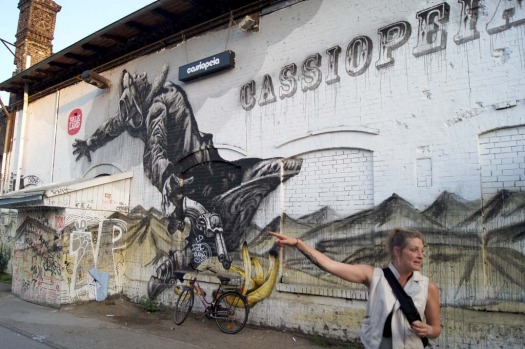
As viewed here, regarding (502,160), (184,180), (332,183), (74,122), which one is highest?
(74,122)

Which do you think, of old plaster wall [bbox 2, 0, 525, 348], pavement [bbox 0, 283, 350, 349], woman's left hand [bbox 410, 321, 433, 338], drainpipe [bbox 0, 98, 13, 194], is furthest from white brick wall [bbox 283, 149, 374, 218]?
drainpipe [bbox 0, 98, 13, 194]

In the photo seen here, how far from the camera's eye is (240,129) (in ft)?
27.7

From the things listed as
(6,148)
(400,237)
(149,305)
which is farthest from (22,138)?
(400,237)

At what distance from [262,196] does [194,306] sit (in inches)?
110

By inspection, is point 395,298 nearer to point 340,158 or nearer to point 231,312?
point 340,158

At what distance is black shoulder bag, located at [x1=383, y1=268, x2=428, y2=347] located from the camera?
8.16 ft

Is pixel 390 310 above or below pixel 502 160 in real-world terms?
below

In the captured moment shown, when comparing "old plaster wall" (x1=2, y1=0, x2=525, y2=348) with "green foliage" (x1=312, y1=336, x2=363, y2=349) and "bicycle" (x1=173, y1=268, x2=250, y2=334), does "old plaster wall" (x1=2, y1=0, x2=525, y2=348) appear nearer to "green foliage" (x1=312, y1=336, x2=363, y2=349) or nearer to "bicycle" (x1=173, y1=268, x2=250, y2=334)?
"green foliage" (x1=312, y1=336, x2=363, y2=349)

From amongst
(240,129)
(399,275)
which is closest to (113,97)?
(240,129)

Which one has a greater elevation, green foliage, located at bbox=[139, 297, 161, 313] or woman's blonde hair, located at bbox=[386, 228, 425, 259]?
woman's blonde hair, located at bbox=[386, 228, 425, 259]

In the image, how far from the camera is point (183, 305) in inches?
328

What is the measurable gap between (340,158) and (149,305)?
219 inches

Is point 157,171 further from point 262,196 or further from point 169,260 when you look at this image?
point 262,196

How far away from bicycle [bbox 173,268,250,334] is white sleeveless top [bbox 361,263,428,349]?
4966 mm
